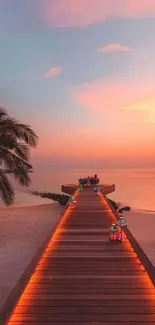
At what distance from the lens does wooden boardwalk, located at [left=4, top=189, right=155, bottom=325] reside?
13.3ft

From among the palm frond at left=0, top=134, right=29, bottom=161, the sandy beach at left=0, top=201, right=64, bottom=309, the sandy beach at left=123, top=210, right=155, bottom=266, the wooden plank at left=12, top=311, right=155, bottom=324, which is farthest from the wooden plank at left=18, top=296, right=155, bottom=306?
the palm frond at left=0, top=134, right=29, bottom=161

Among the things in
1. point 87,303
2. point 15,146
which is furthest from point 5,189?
point 87,303

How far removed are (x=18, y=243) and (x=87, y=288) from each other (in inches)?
336

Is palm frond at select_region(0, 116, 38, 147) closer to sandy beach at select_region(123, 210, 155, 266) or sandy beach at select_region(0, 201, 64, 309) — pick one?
sandy beach at select_region(0, 201, 64, 309)

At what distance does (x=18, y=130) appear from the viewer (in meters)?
12.9

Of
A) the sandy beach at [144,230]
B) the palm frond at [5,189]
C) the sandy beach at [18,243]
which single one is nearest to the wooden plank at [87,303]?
the sandy beach at [18,243]

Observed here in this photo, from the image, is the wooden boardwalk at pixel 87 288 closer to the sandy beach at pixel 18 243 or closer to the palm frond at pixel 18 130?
the sandy beach at pixel 18 243

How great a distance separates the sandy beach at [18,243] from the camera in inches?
336

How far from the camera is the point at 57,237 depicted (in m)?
8.33

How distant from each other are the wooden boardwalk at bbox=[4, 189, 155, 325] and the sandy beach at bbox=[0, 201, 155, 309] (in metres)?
1.81

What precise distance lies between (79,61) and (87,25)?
242 cm

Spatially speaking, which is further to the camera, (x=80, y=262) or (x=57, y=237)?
(x=57, y=237)

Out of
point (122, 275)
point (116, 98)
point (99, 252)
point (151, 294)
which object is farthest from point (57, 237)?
point (116, 98)

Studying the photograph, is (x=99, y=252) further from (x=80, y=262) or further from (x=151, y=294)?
(x=151, y=294)
